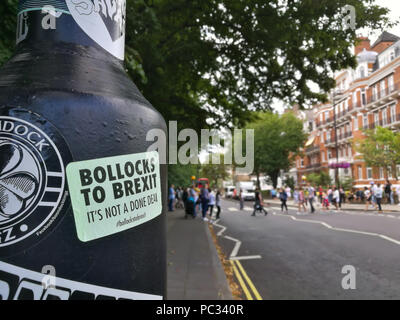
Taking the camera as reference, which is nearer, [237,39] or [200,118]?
[237,39]

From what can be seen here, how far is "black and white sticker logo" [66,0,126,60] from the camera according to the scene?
0.77 metres

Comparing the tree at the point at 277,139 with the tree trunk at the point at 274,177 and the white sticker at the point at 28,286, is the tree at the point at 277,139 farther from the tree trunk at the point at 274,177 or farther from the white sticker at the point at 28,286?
the white sticker at the point at 28,286

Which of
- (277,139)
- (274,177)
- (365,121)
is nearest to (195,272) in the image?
(365,121)

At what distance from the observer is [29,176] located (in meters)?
0.64

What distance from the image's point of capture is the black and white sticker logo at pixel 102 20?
0.77 meters

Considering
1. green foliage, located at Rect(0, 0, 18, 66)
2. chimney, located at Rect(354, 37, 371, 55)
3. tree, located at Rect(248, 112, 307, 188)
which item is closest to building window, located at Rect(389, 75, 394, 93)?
chimney, located at Rect(354, 37, 371, 55)

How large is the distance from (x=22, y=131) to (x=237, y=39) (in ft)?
23.3

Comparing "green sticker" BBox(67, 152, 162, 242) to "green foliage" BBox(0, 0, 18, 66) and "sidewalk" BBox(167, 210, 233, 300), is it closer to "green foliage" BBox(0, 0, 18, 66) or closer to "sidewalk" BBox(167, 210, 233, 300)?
"green foliage" BBox(0, 0, 18, 66)

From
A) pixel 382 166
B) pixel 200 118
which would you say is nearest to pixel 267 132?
pixel 200 118

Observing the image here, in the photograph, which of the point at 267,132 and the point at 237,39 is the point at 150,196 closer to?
the point at 237,39

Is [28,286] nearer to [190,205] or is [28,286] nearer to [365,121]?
[365,121]

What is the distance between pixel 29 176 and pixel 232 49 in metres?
7.26

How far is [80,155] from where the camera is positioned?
662mm

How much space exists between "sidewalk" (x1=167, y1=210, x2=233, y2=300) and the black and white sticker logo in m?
3.64
